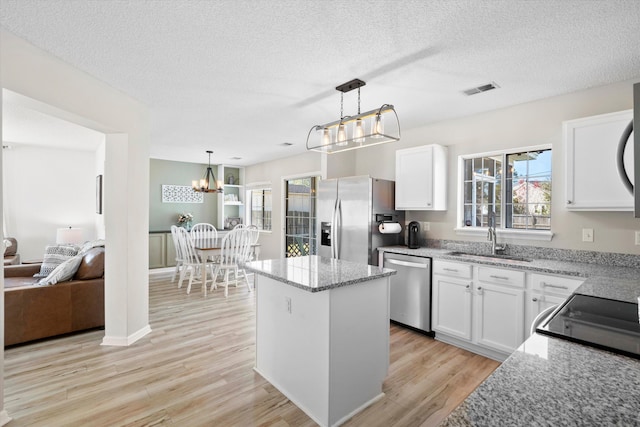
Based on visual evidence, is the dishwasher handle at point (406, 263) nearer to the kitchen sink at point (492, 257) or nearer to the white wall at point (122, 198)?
the kitchen sink at point (492, 257)

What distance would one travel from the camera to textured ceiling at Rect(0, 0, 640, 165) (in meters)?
1.77

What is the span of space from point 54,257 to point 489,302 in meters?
4.99

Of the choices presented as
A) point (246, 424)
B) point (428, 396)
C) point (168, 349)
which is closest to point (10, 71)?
point (168, 349)

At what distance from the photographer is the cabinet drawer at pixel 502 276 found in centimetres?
267

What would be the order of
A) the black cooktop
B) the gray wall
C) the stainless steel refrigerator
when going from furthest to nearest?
the gray wall → the stainless steel refrigerator → the black cooktop

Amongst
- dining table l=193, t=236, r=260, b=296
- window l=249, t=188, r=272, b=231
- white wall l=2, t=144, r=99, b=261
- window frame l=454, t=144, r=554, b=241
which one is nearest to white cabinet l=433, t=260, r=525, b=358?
window frame l=454, t=144, r=554, b=241

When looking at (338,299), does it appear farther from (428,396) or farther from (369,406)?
(428,396)

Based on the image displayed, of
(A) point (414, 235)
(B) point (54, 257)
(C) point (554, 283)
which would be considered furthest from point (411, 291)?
(B) point (54, 257)

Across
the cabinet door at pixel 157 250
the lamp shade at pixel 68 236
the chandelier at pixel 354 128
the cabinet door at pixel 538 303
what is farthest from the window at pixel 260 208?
the cabinet door at pixel 538 303

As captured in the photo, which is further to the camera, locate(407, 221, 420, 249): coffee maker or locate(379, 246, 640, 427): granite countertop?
locate(407, 221, 420, 249): coffee maker

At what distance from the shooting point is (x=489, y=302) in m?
2.84

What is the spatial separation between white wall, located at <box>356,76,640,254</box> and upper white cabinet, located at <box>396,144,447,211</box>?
14cm

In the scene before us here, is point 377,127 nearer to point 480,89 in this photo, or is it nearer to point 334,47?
point 334,47

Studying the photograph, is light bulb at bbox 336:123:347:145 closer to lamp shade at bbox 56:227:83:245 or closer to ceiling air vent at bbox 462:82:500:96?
ceiling air vent at bbox 462:82:500:96
